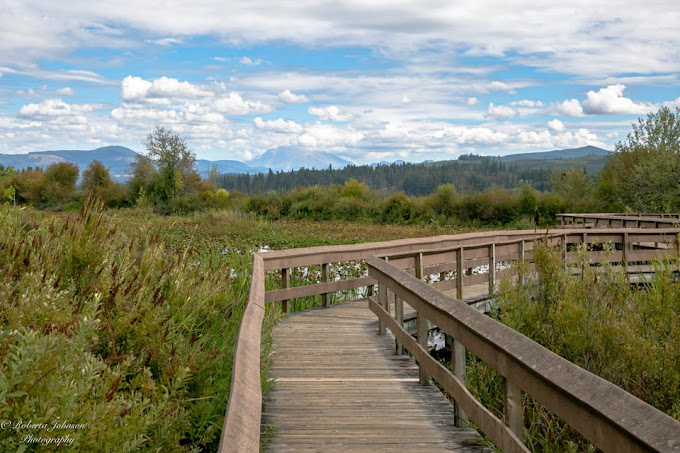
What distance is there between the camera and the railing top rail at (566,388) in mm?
2227

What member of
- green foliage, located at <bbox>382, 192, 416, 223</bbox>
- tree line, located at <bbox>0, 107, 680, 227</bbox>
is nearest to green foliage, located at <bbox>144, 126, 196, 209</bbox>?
tree line, located at <bbox>0, 107, 680, 227</bbox>

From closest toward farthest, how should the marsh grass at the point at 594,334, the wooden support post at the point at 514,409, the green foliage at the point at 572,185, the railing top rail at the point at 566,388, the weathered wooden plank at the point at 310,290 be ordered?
the railing top rail at the point at 566,388
the wooden support post at the point at 514,409
the marsh grass at the point at 594,334
the weathered wooden plank at the point at 310,290
the green foliage at the point at 572,185

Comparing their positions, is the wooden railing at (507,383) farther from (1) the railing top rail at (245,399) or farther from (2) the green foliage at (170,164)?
(2) the green foliage at (170,164)

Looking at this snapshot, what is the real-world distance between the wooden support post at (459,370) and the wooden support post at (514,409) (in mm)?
1033

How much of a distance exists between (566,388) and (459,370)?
218 cm

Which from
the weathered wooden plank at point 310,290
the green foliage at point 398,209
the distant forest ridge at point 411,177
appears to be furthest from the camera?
the distant forest ridge at point 411,177

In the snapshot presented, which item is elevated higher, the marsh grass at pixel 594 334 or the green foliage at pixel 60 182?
the green foliage at pixel 60 182

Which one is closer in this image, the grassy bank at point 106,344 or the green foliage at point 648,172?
the grassy bank at point 106,344

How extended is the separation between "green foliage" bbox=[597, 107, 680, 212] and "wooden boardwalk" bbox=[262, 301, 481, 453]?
2389 cm

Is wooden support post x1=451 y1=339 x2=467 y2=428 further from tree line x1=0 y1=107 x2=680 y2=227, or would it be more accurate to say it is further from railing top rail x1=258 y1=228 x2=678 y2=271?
tree line x1=0 y1=107 x2=680 y2=227

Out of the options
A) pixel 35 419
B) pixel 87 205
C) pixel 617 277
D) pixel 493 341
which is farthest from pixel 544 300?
pixel 35 419

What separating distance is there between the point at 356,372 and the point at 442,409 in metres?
1.49
